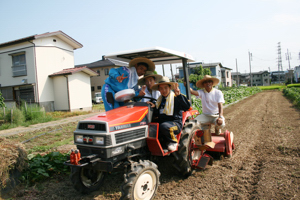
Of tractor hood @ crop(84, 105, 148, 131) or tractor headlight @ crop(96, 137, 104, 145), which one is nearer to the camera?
tractor headlight @ crop(96, 137, 104, 145)

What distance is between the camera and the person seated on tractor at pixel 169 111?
3658 millimetres

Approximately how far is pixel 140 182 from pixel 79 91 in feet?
55.3

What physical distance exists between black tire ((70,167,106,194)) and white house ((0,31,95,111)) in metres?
15.4

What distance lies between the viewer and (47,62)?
59.2 ft

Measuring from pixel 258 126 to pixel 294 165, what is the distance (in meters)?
4.53

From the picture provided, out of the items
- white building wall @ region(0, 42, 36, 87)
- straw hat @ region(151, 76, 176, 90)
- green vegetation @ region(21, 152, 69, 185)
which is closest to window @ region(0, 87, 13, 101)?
white building wall @ region(0, 42, 36, 87)

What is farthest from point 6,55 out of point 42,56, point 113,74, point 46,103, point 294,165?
point 294,165

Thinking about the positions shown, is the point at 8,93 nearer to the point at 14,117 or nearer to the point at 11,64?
the point at 11,64

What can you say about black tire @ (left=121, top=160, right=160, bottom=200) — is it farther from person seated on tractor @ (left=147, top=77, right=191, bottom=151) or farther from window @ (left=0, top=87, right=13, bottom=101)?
window @ (left=0, top=87, right=13, bottom=101)

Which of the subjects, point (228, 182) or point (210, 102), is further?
point (210, 102)

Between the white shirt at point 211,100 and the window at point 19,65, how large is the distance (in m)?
16.4

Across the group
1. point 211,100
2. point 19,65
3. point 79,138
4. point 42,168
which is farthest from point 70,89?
point 79,138

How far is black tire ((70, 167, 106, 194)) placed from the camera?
342cm

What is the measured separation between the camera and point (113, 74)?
464 centimetres
